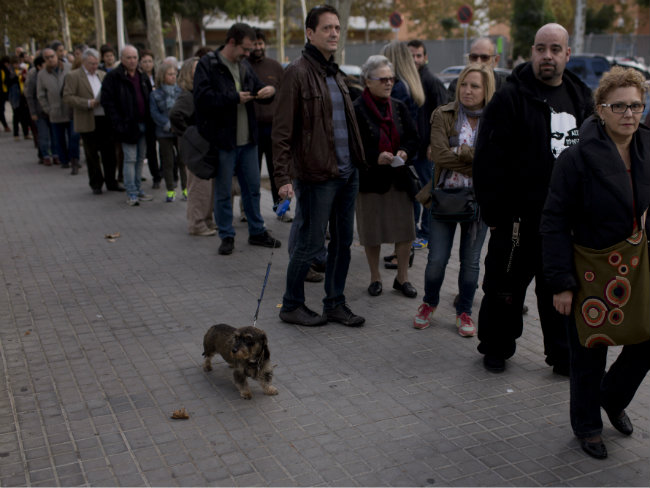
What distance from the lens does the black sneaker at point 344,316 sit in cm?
577

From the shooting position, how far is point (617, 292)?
3518 mm

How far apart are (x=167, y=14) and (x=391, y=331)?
4519 centimetres

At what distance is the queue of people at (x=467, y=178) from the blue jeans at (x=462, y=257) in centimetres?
1

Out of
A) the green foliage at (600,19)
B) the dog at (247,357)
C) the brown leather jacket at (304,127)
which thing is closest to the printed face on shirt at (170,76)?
the brown leather jacket at (304,127)

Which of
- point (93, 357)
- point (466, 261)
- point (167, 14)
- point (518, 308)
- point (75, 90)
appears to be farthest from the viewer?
point (167, 14)

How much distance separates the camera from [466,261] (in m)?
5.64

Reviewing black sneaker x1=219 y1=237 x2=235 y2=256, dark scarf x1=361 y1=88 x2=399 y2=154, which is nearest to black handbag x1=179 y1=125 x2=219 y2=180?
black sneaker x1=219 y1=237 x2=235 y2=256

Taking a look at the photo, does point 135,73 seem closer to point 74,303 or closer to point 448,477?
point 74,303

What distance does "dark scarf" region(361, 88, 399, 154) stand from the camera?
238 inches

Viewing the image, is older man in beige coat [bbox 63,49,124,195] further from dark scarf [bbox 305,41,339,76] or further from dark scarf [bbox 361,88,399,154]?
dark scarf [bbox 305,41,339,76]

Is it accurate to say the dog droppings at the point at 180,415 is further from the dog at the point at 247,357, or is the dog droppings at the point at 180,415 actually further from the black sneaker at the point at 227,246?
the black sneaker at the point at 227,246

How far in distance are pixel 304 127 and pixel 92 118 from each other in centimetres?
695

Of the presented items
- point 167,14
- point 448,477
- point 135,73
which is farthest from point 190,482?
point 167,14

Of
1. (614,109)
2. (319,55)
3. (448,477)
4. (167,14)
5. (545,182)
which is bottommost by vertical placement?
(448,477)
